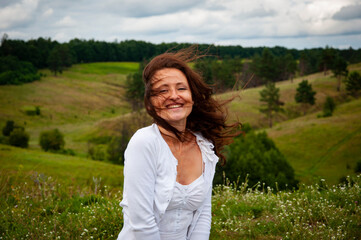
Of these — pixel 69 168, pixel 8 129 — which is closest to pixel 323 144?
pixel 69 168

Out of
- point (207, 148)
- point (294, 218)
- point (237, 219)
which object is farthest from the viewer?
point (237, 219)

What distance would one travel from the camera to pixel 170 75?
8.58 ft

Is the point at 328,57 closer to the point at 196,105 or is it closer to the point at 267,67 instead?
the point at 267,67

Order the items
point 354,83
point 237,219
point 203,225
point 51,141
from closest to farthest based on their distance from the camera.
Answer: point 203,225
point 237,219
point 51,141
point 354,83

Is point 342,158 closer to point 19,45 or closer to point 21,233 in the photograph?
point 21,233

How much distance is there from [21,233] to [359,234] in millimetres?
4689

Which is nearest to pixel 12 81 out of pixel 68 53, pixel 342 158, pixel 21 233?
pixel 68 53

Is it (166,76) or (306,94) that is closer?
(166,76)

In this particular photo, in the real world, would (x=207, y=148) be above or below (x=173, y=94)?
below

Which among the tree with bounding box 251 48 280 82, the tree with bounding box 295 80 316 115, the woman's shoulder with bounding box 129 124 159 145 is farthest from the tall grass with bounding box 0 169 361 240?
the tree with bounding box 251 48 280 82

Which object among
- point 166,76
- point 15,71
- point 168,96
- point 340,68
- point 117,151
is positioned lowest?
point 117,151

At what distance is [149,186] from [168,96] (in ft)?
2.73

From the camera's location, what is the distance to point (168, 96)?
2.59 meters

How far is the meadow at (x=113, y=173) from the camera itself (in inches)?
167
